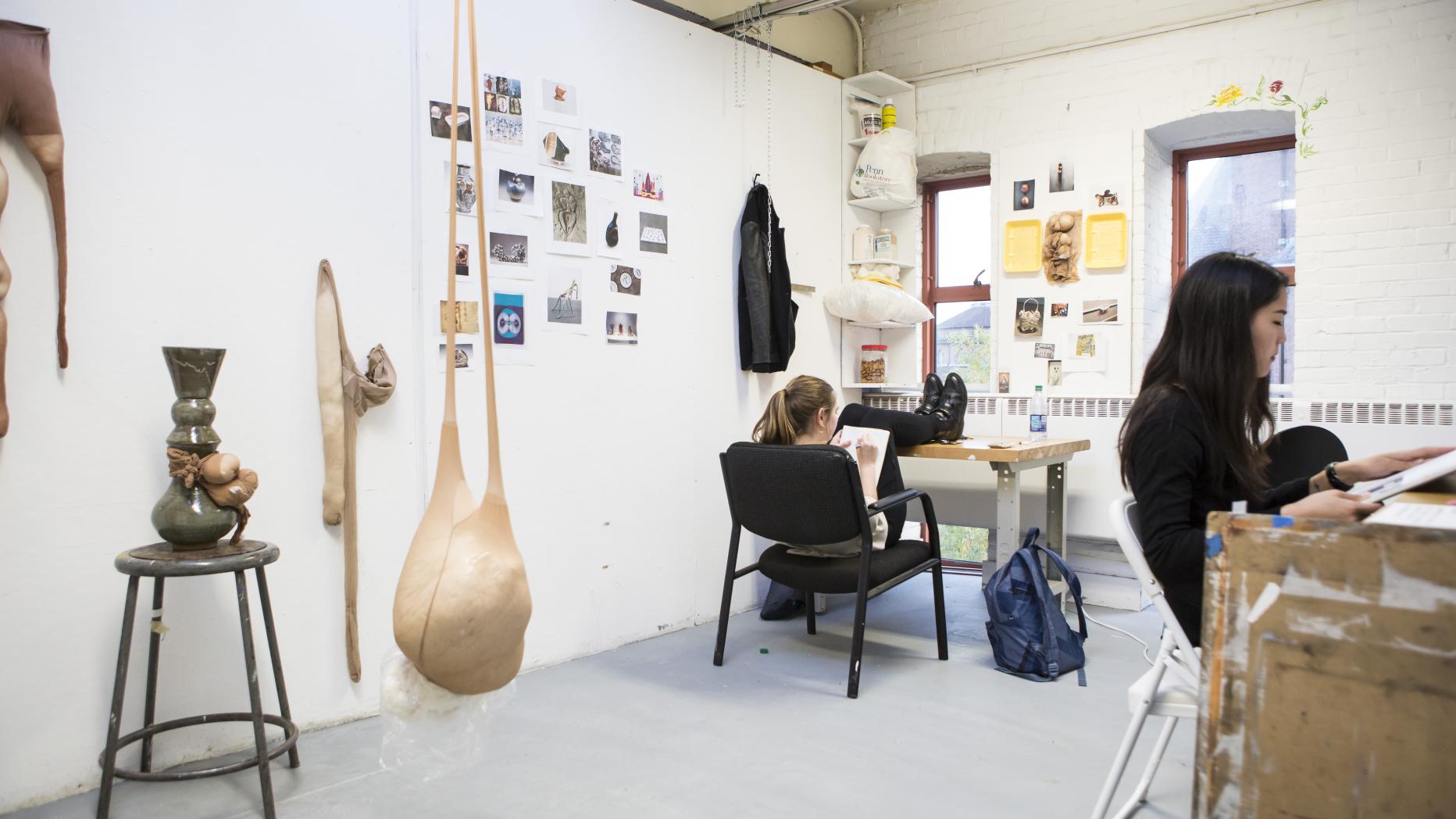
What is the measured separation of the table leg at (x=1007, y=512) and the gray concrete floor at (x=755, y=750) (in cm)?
48

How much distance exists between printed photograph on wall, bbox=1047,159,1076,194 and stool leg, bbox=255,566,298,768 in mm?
3815

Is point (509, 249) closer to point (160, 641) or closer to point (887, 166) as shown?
point (160, 641)

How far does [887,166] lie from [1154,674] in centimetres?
351

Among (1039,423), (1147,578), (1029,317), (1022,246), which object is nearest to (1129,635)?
(1039,423)

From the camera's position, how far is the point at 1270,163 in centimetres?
425

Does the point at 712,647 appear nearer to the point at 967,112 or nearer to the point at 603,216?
the point at 603,216

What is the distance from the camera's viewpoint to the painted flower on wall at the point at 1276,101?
3.80 metres

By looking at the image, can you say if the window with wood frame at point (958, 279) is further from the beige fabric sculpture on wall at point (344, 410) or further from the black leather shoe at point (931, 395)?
the beige fabric sculpture on wall at point (344, 410)

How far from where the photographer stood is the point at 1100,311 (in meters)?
4.33

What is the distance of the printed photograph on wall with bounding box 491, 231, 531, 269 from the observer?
3.09 metres

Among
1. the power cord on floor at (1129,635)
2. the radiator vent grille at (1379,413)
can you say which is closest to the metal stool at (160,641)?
the power cord on floor at (1129,635)

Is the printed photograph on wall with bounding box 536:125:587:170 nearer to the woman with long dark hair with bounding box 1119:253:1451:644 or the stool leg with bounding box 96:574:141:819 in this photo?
the stool leg with bounding box 96:574:141:819

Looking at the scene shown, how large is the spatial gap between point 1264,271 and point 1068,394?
107 inches

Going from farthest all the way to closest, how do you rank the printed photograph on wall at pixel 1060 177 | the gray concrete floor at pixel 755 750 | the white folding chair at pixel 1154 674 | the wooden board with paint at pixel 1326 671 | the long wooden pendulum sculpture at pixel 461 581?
the printed photograph on wall at pixel 1060 177, the gray concrete floor at pixel 755 750, the white folding chair at pixel 1154 674, the long wooden pendulum sculpture at pixel 461 581, the wooden board with paint at pixel 1326 671
